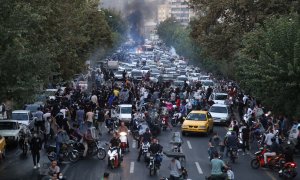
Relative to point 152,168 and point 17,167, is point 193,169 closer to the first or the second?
point 152,168

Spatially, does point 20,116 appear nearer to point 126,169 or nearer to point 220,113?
point 126,169

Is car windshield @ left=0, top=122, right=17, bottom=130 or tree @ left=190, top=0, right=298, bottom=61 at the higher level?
tree @ left=190, top=0, right=298, bottom=61

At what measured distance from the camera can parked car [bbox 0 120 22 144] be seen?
32250mm

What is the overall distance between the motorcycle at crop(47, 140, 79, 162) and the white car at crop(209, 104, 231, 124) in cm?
1605

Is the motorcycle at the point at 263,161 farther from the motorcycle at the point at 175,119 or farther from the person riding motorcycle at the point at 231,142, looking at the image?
the motorcycle at the point at 175,119

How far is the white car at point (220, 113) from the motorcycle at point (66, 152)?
52.7 feet

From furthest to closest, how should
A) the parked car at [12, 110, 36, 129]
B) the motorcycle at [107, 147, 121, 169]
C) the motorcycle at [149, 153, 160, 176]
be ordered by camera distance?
the parked car at [12, 110, 36, 129] → the motorcycle at [107, 147, 121, 169] → the motorcycle at [149, 153, 160, 176]

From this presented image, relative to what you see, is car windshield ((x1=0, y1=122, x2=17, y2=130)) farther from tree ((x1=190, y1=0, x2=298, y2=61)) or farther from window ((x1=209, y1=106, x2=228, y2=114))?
tree ((x1=190, y1=0, x2=298, y2=61))

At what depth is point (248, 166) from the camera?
90.4 ft

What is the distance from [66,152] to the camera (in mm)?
28016

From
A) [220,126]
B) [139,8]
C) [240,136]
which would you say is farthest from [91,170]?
[139,8]

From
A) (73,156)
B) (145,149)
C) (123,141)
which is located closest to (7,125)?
(73,156)

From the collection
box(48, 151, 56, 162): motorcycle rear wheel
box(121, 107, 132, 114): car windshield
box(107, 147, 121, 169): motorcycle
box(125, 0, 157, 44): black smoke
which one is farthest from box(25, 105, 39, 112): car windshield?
box(125, 0, 157, 44): black smoke

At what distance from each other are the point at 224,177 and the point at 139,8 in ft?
391
